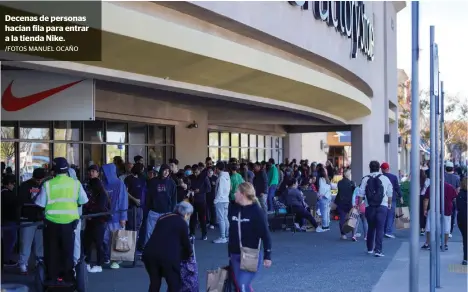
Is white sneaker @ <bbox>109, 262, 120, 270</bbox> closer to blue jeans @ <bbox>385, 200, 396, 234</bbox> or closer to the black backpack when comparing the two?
the black backpack

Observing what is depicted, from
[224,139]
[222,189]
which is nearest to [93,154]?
[222,189]

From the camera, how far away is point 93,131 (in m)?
18.5

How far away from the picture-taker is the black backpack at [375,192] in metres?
13.6

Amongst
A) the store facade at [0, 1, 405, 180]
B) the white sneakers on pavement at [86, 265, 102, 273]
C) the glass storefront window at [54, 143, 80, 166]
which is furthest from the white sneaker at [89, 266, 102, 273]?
the glass storefront window at [54, 143, 80, 166]

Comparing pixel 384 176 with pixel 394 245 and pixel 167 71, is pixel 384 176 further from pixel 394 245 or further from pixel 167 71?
pixel 167 71

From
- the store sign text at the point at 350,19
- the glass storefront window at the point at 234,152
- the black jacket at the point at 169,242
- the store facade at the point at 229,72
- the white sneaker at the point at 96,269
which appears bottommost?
the white sneaker at the point at 96,269

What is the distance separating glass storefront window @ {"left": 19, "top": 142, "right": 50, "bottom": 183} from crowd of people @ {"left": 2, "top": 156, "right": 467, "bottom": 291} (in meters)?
1.68

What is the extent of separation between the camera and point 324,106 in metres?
21.9

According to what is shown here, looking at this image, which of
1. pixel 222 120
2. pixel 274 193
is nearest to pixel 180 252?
pixel 274 193

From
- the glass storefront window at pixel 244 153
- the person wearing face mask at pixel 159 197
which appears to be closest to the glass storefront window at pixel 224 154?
the glass storefront window at pixel 244 153

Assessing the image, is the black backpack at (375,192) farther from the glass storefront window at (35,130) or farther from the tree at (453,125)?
the tree at (453,125)

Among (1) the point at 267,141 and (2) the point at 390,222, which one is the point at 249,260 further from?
(1) the point at 267,141

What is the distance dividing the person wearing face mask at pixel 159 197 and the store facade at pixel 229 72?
5.64 feet

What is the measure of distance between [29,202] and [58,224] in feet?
7.78
